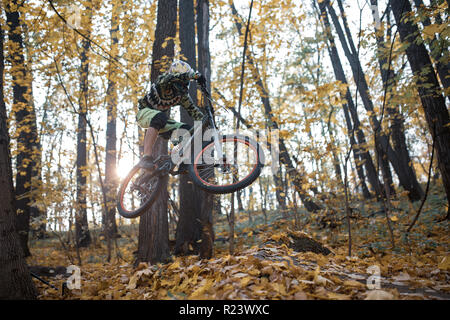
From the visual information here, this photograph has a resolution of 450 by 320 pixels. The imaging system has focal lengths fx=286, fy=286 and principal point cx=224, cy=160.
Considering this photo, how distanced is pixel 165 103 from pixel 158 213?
198 cm

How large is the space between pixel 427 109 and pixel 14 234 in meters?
7.38

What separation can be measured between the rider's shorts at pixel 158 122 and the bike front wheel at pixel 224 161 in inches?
22.3

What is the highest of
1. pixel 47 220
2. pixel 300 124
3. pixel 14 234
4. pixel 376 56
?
pixel 376 56

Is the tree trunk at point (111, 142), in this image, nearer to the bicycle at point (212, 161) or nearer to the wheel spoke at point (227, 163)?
the bicycle at point (212, 161)

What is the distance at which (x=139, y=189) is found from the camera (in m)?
4.32

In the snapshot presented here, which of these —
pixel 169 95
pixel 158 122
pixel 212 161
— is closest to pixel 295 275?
pixel 212 161

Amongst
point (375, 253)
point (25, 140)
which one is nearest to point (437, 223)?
point (375, 253)

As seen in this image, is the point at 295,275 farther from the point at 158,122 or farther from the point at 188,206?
the point at 188,206

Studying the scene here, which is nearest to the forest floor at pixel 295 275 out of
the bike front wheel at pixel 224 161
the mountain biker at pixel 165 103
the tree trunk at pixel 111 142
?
the bike front wheel at pixel 224 161

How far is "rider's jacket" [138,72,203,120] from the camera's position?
370 centimetres

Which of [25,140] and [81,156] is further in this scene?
[81,156]

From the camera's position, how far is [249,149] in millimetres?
3453
